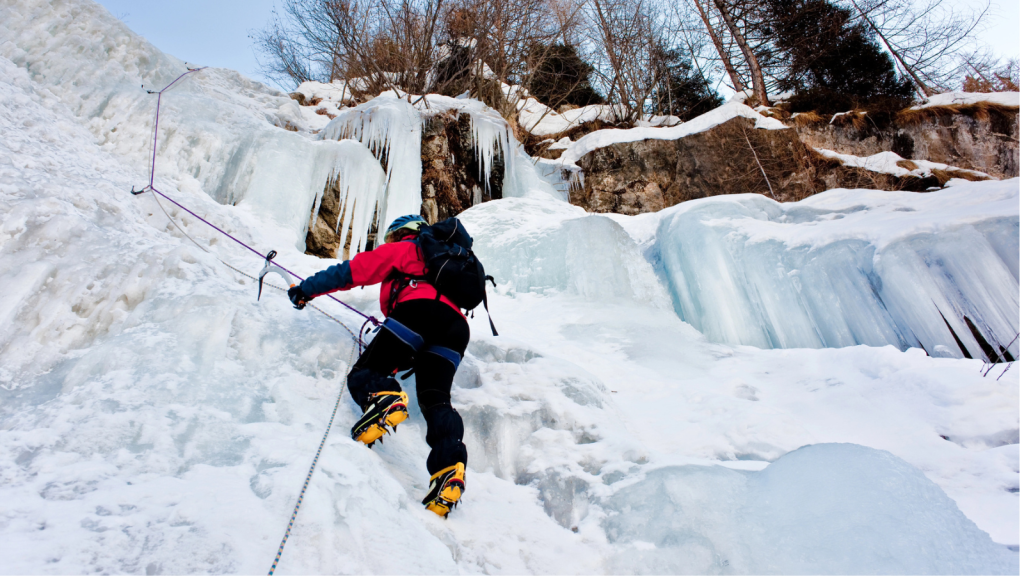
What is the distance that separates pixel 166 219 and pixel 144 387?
2389 millimetres

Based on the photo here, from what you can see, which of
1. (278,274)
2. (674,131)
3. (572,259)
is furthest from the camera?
(674,131)

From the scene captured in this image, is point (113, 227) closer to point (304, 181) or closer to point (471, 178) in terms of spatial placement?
point (304, 181)

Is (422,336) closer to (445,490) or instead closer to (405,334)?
(405,334)

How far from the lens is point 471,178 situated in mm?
9164

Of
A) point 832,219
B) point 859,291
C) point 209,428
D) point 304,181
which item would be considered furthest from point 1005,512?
point 304,181

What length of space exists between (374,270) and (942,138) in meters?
12.1

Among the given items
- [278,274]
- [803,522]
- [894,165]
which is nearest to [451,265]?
[803,522]

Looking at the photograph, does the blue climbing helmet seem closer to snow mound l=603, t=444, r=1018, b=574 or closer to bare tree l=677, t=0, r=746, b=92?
snow mound l=603, t=444, r=1018, b=574

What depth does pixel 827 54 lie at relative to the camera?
12.3 metres

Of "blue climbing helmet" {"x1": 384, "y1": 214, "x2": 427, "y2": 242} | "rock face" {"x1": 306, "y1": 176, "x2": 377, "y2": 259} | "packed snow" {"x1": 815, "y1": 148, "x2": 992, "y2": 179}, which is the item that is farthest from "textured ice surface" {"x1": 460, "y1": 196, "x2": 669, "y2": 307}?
"packed snow" {"x1": 815, "y1": 148, "x2": 992, "y2": 179}

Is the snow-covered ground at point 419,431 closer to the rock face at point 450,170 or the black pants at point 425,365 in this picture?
the black pants at point 425,365

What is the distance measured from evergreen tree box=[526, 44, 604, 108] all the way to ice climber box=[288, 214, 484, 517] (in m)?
11.9

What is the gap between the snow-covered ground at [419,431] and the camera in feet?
4.43

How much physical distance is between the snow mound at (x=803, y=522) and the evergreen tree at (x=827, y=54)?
1153 centimetres
